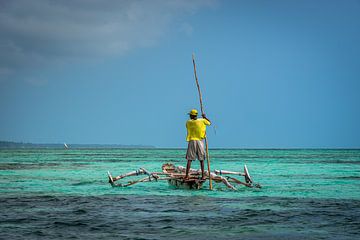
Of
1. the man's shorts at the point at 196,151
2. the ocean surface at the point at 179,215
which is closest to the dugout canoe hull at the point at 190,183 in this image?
the ocean surface at the point at 179,215

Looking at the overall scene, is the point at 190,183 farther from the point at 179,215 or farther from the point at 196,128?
the point at 179,215

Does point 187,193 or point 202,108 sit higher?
point 202,108

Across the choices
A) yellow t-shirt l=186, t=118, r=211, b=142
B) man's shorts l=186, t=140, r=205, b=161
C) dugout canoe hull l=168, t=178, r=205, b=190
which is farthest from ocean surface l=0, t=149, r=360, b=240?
yellow t-shirt l=186, t=118, r=211, b=142

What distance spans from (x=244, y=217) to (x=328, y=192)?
736 cm

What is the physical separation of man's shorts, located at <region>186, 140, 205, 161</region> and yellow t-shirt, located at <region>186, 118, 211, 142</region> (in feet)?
0.54

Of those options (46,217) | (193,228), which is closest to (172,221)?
(193,228)

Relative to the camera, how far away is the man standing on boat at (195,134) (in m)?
16.3

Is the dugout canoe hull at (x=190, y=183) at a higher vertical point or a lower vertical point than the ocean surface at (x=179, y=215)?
higher

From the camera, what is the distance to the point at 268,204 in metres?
13.5

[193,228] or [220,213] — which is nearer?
[193,228]

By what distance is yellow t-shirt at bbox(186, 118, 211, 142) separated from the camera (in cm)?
1630

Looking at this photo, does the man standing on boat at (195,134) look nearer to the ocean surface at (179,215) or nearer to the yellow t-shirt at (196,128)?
the yellow t-shirt at (196,128)

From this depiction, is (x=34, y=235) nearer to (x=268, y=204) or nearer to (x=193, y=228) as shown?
(x=193, y=228)

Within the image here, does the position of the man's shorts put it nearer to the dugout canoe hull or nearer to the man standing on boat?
the man standing on boat
